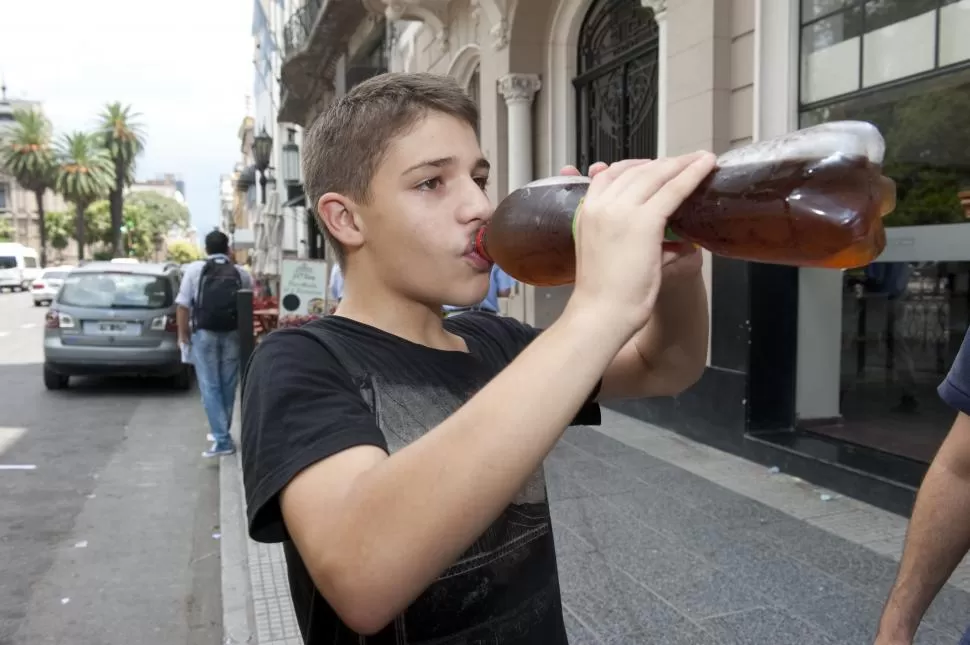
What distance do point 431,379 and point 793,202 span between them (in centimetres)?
60

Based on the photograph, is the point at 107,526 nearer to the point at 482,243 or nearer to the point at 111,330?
the point at 482,243

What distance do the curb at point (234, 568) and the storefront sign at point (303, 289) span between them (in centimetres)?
214

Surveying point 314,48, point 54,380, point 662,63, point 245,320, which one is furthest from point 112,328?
point 314,48

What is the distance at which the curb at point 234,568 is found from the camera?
3.58m

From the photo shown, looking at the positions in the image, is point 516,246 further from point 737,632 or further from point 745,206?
point 737,632

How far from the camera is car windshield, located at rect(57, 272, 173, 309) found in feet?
34.1

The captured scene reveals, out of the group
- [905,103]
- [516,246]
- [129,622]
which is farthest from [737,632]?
[905,103]

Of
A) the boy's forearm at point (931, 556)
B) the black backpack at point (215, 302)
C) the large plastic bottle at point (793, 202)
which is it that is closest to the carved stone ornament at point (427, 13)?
the black backpack at point (215, 302)

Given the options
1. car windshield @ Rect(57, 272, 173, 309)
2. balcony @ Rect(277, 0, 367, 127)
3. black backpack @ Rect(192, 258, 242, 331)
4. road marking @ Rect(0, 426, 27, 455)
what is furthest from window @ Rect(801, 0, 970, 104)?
balcony @ Rect(277, 0, 367, 127)

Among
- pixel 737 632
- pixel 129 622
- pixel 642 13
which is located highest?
pixel 642 13

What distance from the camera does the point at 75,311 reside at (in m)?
10.2

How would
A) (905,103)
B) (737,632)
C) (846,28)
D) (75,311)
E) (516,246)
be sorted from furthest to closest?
1. (75,311)
2. (846,28)
3. (905,103)
4. (737,632)
5. (516,246)

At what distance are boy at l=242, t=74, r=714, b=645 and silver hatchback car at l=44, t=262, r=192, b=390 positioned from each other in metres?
9.70

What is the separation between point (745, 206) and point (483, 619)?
0.70 meters
